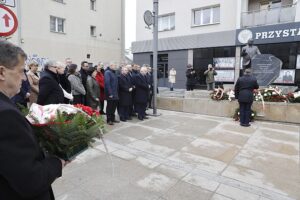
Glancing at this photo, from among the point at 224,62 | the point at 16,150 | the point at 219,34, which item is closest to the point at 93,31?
the point at 219,34

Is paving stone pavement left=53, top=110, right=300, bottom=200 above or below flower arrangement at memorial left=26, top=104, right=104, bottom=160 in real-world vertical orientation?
below

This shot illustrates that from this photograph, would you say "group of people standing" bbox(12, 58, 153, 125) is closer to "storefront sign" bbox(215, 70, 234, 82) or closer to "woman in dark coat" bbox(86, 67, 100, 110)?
"woman in dark coat" bbox(86, 67, 100, 110)

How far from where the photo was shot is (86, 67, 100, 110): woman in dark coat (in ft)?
24.0

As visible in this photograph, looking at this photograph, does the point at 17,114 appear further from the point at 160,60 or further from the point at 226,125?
the point at 160,60

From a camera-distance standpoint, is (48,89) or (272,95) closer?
(48,89)

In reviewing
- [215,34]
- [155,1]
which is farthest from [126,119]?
[215,34]

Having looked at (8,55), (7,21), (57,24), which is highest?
(57,24)

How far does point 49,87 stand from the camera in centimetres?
430

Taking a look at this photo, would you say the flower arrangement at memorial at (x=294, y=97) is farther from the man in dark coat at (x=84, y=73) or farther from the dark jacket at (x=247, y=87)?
the man in dark coat at (x=84, y=73)

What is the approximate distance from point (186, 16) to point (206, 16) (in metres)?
1.54

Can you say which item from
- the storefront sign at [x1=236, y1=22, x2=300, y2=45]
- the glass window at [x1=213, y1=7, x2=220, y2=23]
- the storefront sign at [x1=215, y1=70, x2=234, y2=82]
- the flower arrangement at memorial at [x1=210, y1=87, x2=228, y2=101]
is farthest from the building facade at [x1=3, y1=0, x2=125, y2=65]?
the flower arrangement at memorial at [x1=210, y1=87, x2=228, y2=101]

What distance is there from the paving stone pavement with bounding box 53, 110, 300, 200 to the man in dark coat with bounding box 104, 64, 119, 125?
76 centimetres

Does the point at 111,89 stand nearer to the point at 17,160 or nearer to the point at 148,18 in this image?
the point at 148,18

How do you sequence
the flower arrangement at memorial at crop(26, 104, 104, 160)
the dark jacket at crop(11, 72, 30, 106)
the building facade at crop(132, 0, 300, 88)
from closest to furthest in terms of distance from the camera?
the flower arrangement at memorial at crop(26, 104, 104, 160), the dark jacket at crop(11, 72, 30, 106), the building facade at crop(132, 0, 300, 88)
